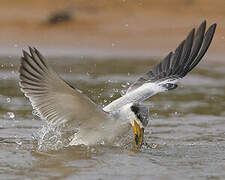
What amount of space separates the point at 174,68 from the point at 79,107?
2317mm

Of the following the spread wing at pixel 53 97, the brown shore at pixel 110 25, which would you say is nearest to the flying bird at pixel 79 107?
the spread wing at pixel 53 97

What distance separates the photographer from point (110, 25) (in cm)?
2047

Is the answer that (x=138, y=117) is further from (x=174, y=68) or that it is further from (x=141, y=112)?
(x=174, y=68)

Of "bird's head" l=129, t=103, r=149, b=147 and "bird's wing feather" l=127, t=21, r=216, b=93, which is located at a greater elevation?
"bird's wing feather" l=127, t=21, r=216, b=93

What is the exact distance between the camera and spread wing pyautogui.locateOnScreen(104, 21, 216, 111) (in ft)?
28.6

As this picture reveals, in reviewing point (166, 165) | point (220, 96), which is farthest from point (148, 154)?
point (220, 96)

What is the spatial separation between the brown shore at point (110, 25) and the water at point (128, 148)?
335 cm

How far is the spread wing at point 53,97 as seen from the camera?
731 cm

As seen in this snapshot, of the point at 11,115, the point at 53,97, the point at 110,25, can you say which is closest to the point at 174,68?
the point at 53,97

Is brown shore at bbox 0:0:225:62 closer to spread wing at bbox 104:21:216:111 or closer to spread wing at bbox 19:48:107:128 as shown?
spread wing at bbox 104:21:216:111

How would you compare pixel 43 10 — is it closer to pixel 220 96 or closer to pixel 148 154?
pixel 220 96

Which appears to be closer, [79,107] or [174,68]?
[79,107]

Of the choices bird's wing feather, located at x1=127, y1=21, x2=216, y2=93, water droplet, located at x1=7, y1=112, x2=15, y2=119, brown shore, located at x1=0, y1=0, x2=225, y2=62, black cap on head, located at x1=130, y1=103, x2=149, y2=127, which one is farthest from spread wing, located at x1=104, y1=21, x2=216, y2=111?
brown shore, located at x1=0, y1=0, x2=225, y2=62

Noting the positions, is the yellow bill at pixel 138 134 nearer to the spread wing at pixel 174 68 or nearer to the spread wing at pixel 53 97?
the spread wing at pixel 53 97
